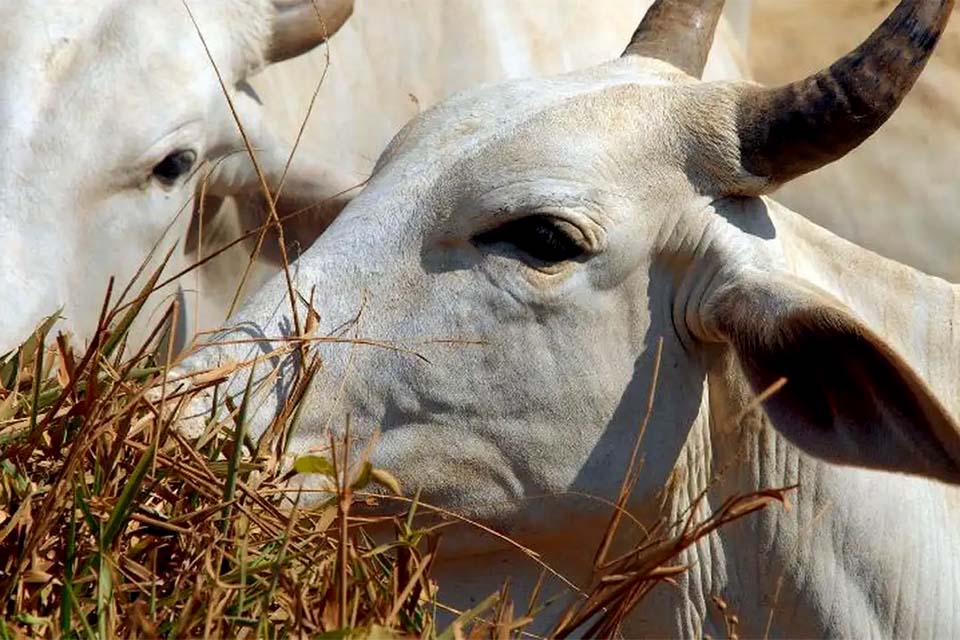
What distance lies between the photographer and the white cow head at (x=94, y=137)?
4930 millimetres

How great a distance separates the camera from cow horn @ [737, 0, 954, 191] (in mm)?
3393

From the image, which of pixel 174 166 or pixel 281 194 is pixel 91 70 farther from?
pixel 281 194

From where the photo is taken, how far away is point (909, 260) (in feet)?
23.1

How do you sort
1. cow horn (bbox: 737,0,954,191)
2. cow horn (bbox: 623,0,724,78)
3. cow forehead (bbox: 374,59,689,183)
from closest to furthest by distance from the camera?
cow horn (bbox: 737,0,954,191) → cow forehead (bbox: 374,59,689,183) → cow horn (bbox: 623,0,724,78)

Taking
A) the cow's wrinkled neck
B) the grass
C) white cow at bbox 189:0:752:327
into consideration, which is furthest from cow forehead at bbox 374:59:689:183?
white cow at bbox 189:0:752:327

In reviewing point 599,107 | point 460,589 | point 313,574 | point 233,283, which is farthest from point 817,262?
point 233,283

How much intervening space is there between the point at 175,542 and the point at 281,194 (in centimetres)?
286

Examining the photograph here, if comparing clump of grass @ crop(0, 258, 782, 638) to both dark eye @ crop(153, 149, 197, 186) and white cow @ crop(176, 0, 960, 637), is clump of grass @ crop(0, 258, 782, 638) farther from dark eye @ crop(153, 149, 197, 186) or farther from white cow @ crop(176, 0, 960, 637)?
dark eye @ crop(153, 149, 197, 186)

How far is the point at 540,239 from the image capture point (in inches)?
137

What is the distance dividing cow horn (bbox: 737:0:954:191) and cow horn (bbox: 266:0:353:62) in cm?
229

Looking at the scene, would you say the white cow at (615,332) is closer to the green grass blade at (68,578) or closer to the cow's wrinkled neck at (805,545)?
the cow's wrinkled neck at (805,545)

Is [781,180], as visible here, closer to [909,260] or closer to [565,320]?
[565,320]

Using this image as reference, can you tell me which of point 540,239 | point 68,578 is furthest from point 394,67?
point 68,578

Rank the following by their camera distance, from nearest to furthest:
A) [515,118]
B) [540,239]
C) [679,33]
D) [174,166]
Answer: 1. [540,239]
2. [515,118]
3. [679,33]
4. [174,166]
